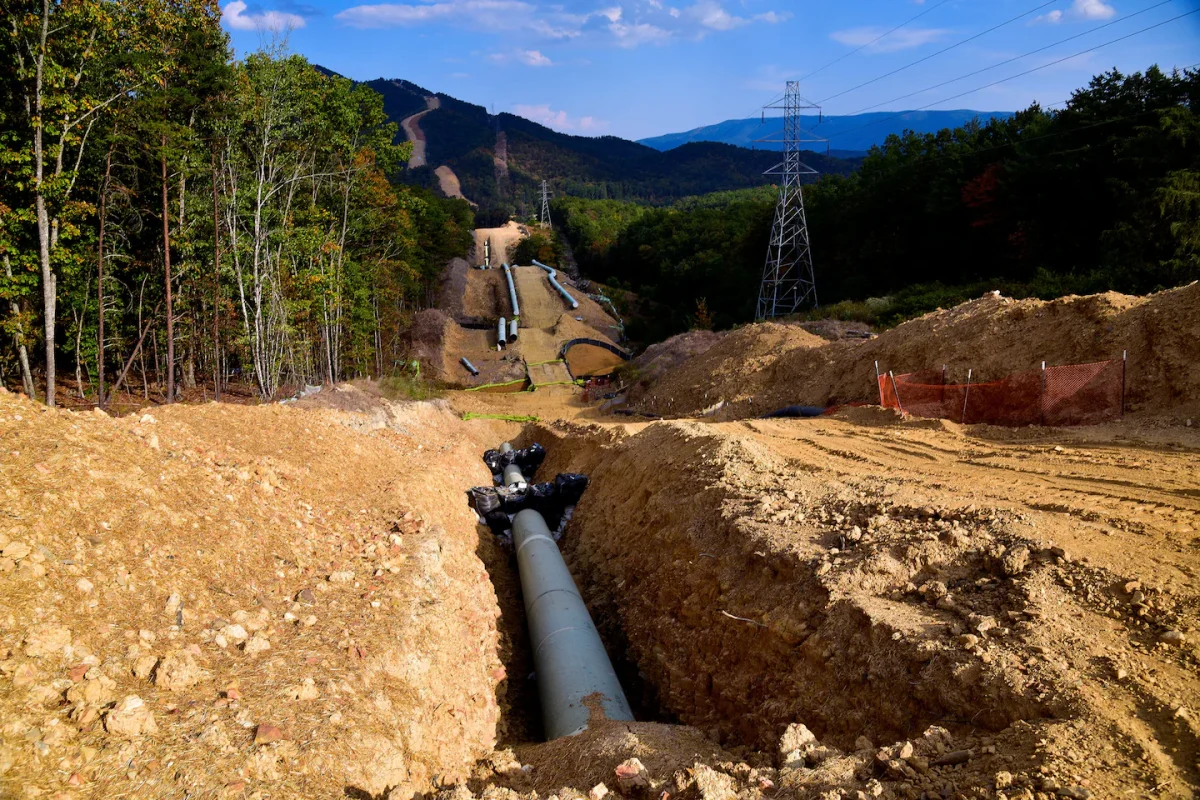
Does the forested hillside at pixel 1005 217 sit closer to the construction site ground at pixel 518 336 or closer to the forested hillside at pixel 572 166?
the construction site ground at pixel 518 336

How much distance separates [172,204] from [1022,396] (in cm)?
2385

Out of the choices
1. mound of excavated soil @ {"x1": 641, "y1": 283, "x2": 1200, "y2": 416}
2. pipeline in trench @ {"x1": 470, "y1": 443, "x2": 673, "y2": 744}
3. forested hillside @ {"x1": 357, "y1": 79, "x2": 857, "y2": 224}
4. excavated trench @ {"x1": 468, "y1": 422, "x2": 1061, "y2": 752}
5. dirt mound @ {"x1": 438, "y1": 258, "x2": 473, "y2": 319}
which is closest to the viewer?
excavated trench @ {"x1": 468, "y1": 422, "x2": 1061, "y2": 752}

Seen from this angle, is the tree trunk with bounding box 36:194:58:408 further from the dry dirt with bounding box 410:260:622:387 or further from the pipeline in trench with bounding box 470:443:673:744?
the dry dirt with bounding box 410:260:622:387

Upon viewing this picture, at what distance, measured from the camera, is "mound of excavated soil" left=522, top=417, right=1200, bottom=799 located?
460cm

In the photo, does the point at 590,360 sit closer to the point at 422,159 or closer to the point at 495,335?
the point at 495,335

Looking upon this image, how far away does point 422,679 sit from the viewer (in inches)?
279

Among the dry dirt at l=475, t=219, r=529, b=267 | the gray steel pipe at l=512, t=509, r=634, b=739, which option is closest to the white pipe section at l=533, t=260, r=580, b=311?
the dry dirt at l=475, t=219, r=529, b=267

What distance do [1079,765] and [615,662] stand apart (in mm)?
6684

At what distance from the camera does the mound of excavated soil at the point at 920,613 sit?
460 centimetres

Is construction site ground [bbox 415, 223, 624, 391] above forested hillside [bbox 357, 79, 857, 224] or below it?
below

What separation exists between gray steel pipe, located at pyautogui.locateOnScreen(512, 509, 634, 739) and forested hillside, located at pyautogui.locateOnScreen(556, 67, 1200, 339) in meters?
21.5

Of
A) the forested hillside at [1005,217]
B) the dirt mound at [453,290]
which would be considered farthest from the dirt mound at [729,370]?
the dirt mound at [453,290]

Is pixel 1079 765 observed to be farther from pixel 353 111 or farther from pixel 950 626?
pixel 353 111

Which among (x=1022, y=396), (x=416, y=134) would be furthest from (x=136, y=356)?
(x=416, y=134)
